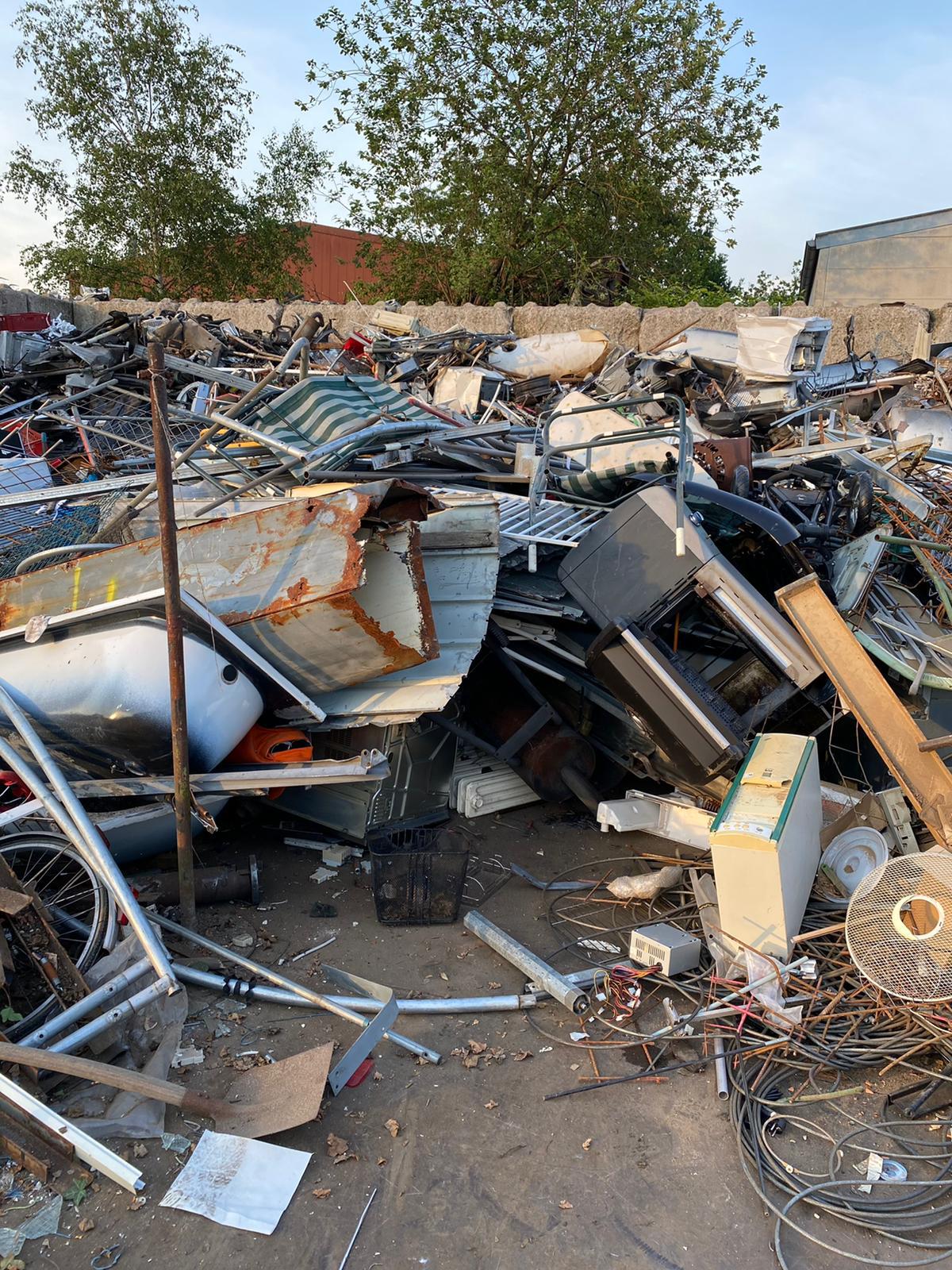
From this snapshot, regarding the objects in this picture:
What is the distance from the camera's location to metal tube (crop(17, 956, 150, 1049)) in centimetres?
272

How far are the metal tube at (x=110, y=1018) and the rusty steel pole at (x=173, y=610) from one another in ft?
2.08

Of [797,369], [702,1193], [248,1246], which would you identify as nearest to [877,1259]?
[702,1193]

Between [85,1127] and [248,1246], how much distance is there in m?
0.61

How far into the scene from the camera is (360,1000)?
324cm

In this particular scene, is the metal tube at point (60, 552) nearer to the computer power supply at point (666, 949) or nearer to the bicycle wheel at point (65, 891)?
the bicycle wheel at point (65, 891)

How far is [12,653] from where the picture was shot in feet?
12.3

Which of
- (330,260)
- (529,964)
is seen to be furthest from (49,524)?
(330,260)

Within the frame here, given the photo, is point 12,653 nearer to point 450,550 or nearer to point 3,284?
point 450,550

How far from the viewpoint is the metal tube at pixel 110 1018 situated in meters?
2.71

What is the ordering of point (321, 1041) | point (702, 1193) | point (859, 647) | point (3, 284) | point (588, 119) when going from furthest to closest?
1. point (588, 119)
2. point (3, 284)
3. point (859, 647)
4. point (321, 1041)
5. point (702, 1193)

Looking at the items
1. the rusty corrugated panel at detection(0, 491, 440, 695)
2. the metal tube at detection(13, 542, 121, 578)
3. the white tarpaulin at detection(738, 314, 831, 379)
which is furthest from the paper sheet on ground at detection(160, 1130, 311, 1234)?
the white tarpaulin at detection(738, 314, 831, 379)

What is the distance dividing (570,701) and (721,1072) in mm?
2128

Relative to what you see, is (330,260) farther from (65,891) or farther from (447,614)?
(65,891)

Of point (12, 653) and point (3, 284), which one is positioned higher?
point (3, 284)
